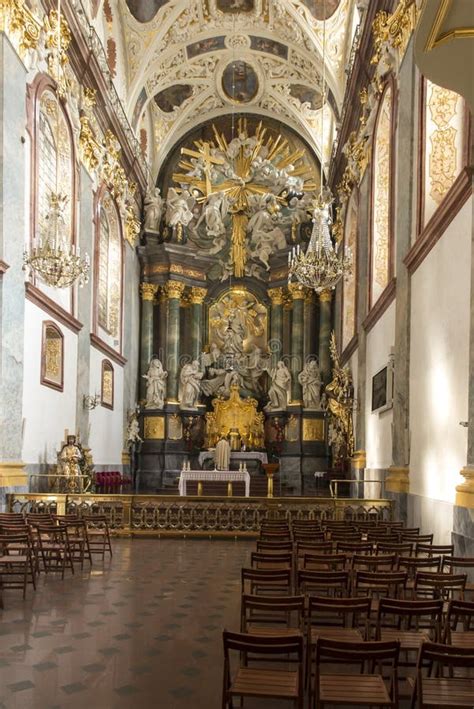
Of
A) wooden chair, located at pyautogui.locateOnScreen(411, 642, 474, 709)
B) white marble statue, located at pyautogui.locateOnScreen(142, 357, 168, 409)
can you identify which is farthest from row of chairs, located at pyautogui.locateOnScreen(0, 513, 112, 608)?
white marble statue, located at pyautogui.locateOnScreen(142, 357, 168, 409)

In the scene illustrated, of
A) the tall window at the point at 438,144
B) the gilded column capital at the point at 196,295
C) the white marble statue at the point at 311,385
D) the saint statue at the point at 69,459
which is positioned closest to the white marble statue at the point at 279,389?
the white marble statue at the point at 311,385

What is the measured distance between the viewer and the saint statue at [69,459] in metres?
17.9

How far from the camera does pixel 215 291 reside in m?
33.1

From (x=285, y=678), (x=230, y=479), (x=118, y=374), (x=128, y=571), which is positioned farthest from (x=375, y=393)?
(x=285, y=678)

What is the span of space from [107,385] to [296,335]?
917 centimetres

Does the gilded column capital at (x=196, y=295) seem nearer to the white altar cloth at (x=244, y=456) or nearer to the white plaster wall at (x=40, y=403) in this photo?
the white altar cloth at (x=244, y=456)

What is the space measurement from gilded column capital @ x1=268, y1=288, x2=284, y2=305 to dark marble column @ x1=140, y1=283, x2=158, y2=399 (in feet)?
16.3

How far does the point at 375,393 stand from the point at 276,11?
15.0m

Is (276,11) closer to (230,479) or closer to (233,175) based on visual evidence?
(233,175)

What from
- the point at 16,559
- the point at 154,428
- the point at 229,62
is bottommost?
the point at 16,559

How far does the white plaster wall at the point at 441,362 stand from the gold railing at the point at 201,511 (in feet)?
6.49

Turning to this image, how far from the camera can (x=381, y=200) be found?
19.8 meters

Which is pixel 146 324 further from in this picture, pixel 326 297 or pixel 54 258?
pixel 54 258

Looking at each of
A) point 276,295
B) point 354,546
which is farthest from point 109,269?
point 354,546
